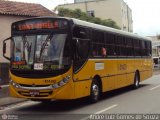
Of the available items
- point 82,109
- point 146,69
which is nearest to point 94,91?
point 82,109

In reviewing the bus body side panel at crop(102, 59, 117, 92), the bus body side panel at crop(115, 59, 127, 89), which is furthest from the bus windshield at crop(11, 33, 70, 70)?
the bus body side panel at crop(115, 59, 127, 89)

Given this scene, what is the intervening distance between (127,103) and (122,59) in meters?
4.57

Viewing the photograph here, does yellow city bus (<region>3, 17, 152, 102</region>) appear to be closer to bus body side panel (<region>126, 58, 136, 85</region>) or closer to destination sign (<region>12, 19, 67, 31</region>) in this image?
destination sign (<region>12, 19, 67, 31</region>)

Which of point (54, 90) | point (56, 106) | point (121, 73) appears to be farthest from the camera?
point (121, 73)

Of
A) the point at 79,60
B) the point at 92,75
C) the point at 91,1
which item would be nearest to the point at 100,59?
the point at 92,75

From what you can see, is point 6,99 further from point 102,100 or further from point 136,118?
point 136,118

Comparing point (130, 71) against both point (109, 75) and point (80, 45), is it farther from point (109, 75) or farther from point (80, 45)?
point (80, 45)

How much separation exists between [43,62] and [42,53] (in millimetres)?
304

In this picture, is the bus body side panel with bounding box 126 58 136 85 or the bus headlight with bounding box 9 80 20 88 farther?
the bus body side panel with bounding box 126 58 136 85

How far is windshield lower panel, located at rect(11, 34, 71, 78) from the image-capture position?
13602mm

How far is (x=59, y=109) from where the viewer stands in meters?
14.5

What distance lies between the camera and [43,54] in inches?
541

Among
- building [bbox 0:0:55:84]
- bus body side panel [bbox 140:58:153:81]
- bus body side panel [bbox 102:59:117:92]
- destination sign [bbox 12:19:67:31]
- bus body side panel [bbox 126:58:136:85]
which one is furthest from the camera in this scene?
building [bbox 0:0:55:84]

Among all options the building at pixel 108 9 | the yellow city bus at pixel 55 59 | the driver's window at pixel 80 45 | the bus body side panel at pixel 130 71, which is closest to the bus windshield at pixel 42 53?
the yellow city bus at pixel 55 59
